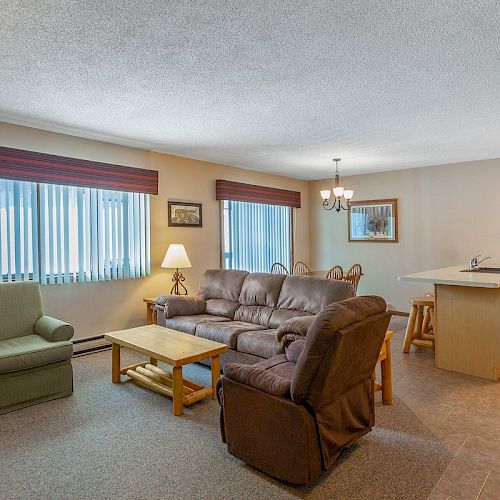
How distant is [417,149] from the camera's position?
5.03m

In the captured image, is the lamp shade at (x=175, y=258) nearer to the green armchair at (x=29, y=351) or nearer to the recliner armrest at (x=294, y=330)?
the green armchair at (x=29, y=351)

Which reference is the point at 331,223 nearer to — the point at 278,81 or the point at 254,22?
the point at 278,81

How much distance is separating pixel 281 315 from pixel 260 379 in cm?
183

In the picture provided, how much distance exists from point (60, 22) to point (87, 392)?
2.73 m

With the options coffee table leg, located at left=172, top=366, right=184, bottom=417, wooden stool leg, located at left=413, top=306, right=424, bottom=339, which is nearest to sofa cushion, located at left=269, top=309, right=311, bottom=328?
coffee table leg, located at left=172, top=366, right=184, bottom=417

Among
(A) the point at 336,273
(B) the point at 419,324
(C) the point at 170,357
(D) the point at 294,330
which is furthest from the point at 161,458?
(A) the point at 336,273

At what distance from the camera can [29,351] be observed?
3.00m

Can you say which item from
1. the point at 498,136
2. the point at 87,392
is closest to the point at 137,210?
the point at 87,392

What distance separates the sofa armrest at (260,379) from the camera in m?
2.02

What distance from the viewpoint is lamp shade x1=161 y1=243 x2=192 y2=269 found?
15.7 ft

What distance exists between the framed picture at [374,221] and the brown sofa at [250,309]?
311 centimetres

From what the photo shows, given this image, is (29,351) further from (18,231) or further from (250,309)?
(250,309)

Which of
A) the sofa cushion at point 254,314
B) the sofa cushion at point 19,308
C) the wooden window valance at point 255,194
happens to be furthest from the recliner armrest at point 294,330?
the wooden window valance at point 255,194

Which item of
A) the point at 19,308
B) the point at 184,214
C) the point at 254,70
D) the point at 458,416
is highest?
the point at 254,70
